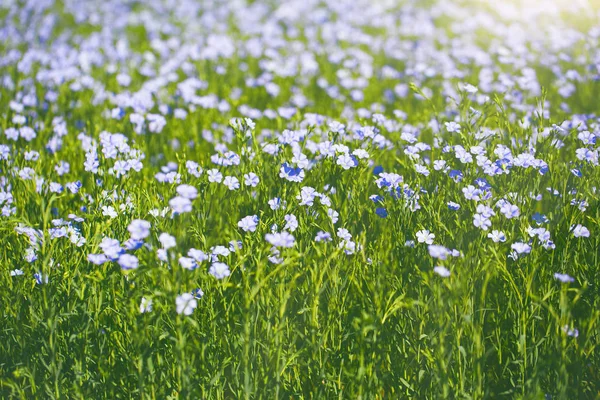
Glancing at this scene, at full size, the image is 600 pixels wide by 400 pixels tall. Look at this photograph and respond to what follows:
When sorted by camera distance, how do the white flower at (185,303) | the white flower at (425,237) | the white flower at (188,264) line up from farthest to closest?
the white flower at (425,237) < the white flower at (188,264) < the white flower at (185,303)

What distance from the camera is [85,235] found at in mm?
2467

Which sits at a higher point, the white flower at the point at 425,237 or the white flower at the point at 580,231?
the white flower at the point at 580,231

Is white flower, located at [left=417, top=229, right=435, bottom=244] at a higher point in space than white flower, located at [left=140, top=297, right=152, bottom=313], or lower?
higher

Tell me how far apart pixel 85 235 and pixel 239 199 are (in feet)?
2.51

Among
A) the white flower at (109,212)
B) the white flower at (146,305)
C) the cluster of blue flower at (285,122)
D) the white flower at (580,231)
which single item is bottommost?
the white flower at (146,305)

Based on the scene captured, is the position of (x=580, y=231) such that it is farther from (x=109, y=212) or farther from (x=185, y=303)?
(x=109, y=212)

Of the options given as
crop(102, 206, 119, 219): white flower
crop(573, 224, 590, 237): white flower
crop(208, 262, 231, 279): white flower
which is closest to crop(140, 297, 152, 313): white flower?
crop(208, 262, 231, 279): white flower

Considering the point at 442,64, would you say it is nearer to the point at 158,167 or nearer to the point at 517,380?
the point at 158,167

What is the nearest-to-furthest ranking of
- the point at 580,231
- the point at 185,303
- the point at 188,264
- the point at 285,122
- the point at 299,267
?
the point at 185,303, the point at 188,264, the point at 299,267, the point at 580,231, the point at 285,122

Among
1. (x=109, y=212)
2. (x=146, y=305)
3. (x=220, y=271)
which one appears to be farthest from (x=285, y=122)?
(x=146, y=305)

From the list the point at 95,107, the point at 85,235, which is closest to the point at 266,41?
the point at 95,107

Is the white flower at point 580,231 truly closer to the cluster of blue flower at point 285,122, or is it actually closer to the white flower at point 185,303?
the cluster of blue flower at point 285,122

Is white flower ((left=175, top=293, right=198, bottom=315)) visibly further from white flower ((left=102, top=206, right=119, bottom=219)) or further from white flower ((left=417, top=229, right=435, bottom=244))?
white flower ((left=417, top=229, right=435, bottom=244))

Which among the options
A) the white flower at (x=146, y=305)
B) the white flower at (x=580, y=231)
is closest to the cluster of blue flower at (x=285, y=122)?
the white flower at (x=580, y=231)
